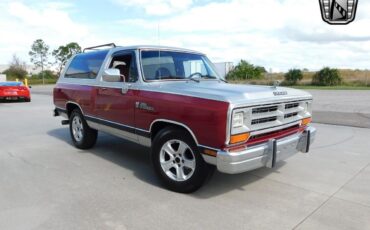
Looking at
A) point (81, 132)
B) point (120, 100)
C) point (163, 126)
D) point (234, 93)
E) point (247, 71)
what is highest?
point (247, 71)

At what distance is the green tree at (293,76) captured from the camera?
38.2 metres

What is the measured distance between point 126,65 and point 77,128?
2.19 meters

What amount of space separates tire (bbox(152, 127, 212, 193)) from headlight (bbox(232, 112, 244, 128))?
61cm

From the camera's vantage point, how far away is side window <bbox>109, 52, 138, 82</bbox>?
4.96 meters

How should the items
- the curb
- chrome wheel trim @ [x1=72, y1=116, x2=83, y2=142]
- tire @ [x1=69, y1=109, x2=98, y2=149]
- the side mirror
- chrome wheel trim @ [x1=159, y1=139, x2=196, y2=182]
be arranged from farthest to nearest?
the curb < chrome wheel trim @ [x1=72, y1=116, x2=83, y2=142] < tire @ [x1=69, y1=109, x2=98, y2=149] < the side mirror < chrome wheel trim @ [x1=159, y1=139, x2=196, y2=182]

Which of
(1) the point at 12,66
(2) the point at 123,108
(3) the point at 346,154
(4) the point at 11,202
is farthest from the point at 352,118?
(1) the point at 12,66

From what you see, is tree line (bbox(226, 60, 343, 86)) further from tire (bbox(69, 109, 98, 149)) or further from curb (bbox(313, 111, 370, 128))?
tire (bbox(69, 109, 98, 149))

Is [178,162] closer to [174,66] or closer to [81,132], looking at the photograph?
[174,66]

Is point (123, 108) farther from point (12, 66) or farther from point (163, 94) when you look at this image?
point (12, 66)

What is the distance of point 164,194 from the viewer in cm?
420

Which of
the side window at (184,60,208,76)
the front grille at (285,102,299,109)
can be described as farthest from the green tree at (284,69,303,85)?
the front grille at (285,102,299,109)

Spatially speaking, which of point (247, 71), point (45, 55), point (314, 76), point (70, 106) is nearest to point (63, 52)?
point (45, 55)

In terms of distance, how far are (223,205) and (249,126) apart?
997mm

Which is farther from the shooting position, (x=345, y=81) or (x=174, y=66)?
(x=345, y=81)
